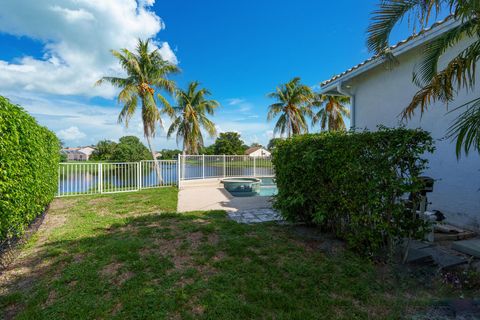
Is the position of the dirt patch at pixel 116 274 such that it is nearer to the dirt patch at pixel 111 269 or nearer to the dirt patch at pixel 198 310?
the dirt patch at pixel 111 269

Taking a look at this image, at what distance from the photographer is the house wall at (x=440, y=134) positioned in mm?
4023

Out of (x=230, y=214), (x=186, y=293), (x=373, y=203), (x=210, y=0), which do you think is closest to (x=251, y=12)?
(x=210, y=0)

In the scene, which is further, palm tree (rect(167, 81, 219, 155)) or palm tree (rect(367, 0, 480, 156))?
palm tree (rect(167, 81, 219, 155))

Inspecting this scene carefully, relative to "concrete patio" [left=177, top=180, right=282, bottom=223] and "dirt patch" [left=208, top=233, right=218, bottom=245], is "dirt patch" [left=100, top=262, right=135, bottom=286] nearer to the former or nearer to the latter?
"dirt patch" [left=208, top=233, right=218, bottom=245]

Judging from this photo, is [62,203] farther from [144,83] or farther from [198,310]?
[198,310]

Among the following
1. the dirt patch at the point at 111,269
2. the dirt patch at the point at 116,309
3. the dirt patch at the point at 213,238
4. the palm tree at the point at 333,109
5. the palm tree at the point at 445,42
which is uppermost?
the palm tree at the point at 333,109

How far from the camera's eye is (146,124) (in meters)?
12.4

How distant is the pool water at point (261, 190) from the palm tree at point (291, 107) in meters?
4.68

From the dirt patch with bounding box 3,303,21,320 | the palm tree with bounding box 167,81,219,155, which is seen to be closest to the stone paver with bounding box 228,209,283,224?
the dirt patch with bounding box 3,303,21,320

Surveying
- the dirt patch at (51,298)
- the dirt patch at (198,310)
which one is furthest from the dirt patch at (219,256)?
the dirt patch at (51,298)

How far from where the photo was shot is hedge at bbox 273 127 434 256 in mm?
2711

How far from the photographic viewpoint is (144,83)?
12.2 m

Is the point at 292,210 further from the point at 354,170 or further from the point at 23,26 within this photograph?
the point at 23,26

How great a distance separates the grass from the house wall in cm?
246
